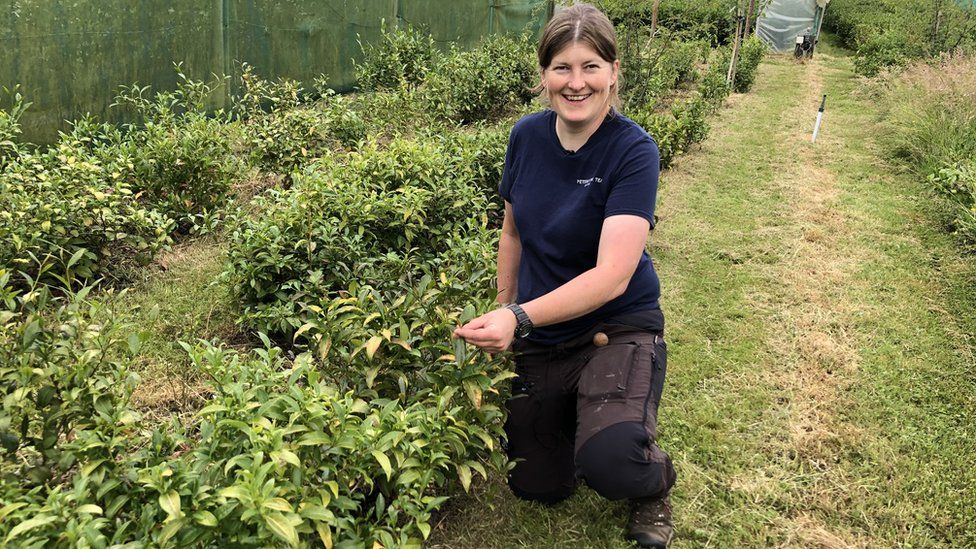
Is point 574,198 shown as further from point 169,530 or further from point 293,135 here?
point 293,135

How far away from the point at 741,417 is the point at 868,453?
52 cm

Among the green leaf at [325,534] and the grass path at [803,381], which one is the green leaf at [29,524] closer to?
the green leaf at [325,534]

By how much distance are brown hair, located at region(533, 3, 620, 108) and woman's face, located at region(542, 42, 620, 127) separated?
0.6 inches

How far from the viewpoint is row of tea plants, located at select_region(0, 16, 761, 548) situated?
5.49 feet

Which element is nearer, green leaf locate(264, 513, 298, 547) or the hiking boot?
green leaf locate(264, 513, 298, 547)

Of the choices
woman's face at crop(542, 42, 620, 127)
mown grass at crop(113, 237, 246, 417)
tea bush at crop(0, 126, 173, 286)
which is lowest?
mown grass at crop(113, 237, 246, 417)

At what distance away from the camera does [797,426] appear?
3.23 m

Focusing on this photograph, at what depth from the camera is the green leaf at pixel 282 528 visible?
5.00 feet

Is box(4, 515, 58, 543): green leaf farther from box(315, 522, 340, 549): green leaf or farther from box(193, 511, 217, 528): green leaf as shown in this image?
box(315, 522, 340, 549): green leaf

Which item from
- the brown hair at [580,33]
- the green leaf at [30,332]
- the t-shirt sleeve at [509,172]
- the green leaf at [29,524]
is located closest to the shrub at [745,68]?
the t-shirt sleeve at [509,172]

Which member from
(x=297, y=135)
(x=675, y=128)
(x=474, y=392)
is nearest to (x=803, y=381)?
(x=474, y=392)

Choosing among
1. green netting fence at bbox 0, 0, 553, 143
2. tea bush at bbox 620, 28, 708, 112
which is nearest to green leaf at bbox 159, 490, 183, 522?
green netting fence at bbox 0, 0, 553, 143

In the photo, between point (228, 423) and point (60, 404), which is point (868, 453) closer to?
point (228, 423)

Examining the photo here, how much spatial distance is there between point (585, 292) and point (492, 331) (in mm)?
311
